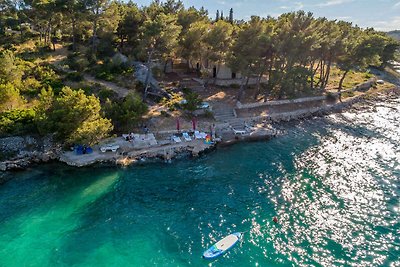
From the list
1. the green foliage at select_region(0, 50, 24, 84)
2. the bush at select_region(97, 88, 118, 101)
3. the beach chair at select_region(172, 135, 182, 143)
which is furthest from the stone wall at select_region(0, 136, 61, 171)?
the beach chair at select_region(172, 135, 182, 143)

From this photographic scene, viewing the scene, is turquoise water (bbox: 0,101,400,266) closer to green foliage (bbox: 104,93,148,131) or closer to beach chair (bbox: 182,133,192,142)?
beach chair (bbox: 182,133,192,142)

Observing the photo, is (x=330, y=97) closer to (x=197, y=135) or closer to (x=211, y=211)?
(x=197, y=135)

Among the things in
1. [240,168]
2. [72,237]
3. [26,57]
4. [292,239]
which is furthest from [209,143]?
[26,57]

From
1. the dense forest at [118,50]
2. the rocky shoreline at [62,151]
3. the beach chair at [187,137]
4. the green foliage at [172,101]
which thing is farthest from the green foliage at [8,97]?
the beach chair at [187,137]

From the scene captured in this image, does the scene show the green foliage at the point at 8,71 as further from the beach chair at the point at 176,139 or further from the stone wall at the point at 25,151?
the beach chair at the point at 176,139

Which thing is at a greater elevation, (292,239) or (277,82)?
(277,82)

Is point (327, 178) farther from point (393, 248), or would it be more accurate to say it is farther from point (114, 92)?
Answer: point (114, 92)
